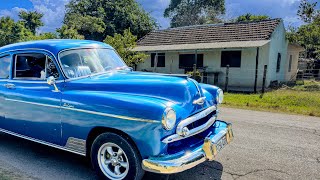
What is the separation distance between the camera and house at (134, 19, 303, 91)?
1703cm

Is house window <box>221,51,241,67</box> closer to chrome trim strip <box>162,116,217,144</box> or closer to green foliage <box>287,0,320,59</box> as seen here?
green foliage <box>287,0,320,59</box>

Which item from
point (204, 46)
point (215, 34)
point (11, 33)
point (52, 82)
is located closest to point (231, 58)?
point (204, 46)

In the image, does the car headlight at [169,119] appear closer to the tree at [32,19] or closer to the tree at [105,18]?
the tree at [105,18]

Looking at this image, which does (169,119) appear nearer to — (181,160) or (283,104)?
(181,160)

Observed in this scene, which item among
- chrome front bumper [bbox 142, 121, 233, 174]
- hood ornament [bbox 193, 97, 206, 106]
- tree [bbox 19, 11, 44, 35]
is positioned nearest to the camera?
chrome front bumper [bbox 142, 121, 233, 174]

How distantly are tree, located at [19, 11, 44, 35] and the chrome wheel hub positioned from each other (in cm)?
3338

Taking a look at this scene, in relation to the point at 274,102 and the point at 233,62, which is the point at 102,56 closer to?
the point at 274,102

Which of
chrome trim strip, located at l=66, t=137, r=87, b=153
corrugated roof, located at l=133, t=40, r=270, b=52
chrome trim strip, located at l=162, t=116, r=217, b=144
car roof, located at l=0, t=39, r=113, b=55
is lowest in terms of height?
chrome trim strip, located at l=66, t=137, r=87, b=153

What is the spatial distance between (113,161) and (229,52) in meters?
15.5

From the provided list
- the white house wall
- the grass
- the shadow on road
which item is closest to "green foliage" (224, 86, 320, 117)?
the grass

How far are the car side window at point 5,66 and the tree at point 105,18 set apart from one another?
2109cm

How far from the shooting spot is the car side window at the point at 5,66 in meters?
5.14

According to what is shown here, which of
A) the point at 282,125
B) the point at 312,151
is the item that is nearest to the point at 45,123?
the point at 312,151

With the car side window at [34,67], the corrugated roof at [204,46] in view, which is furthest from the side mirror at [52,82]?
the corrugated roof at [204,46]
